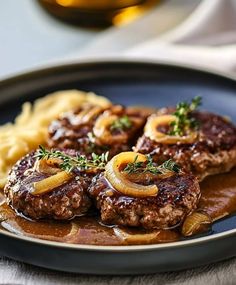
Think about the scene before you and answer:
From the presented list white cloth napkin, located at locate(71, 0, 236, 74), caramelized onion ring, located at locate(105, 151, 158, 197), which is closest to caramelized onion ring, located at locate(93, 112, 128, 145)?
caramelized onion ring, located at locate(105, 151, 158, 197)

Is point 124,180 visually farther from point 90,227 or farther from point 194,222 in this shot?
point 194,222

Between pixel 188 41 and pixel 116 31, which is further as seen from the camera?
pixel 116 31

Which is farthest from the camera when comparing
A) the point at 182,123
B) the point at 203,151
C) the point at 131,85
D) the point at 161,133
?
the point at 131,85

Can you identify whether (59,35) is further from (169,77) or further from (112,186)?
(112,186)

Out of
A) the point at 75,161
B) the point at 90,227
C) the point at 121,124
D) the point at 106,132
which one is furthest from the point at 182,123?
the point at 90,227

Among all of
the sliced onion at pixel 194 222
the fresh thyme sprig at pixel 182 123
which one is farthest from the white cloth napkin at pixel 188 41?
the sliced onion at pixel 194 222

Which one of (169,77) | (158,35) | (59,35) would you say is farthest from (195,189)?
(59,35)
